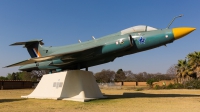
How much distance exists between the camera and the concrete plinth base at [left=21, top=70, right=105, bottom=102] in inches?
590

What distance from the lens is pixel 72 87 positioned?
1534 centimetres

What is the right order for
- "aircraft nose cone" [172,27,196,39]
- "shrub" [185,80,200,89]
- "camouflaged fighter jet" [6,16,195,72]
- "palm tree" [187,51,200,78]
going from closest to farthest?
1. "aircraft nose cone" [172,27,196,39]
2. "camouflaged fighter jet" [6,16,195,72]
3. "shrub" [185,80,200,89]
4. "palm tree" [187,51,200,78]

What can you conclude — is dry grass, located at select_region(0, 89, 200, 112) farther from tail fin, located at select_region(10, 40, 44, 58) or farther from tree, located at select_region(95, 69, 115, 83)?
tree, located at select_region(95, 69, 115, 83)

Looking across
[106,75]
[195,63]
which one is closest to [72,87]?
[195,63]

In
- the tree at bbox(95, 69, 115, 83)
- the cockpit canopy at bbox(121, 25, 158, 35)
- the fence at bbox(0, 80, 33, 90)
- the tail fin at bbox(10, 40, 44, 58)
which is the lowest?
the fence at bbox(0, 80, 33, 90)

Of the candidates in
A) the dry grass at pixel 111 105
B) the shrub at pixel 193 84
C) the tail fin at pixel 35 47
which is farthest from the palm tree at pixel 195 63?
the tail fin at pixel 35 47

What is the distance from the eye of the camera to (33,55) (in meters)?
18.4

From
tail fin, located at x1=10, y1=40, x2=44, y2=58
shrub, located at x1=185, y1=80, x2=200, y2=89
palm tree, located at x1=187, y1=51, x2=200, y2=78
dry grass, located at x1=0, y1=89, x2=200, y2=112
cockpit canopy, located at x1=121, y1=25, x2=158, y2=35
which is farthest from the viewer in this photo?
palm tree, located at x1=187, y1=51, x2=200, y2=78

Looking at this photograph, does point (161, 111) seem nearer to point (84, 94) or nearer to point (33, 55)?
point (84, 94)

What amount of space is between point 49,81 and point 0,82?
3383 cm

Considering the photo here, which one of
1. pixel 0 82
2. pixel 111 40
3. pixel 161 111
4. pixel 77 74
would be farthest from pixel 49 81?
pixel 0 82

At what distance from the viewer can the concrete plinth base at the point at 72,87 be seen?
49.2ft

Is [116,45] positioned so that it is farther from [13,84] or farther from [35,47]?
[13,84]

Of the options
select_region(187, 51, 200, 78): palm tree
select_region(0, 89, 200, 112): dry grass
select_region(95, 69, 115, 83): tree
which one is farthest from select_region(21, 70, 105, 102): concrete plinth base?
select_region(95, 69, 115, 83): tree
